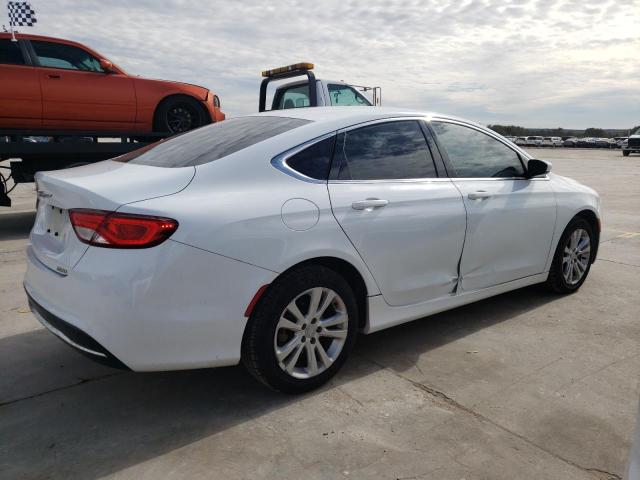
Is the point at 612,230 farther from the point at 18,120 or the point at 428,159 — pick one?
the point at 18,120

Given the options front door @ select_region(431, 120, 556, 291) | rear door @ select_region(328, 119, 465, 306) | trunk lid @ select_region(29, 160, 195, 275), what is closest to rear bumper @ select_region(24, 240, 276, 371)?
trunk lid @ select_region(29, 160, 195, 275)

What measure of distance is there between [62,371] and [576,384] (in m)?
3.04

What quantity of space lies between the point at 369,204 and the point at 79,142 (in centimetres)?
604

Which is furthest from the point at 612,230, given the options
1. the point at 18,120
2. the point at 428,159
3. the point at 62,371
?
the point at 18,120

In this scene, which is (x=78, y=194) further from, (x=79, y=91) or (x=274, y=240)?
(x=79, y=91)

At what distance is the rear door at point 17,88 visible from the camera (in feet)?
22.8

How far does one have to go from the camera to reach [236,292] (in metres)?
2.60

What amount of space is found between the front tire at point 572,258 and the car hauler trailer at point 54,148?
596cm

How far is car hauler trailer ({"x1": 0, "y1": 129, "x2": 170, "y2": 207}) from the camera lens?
7.29 m

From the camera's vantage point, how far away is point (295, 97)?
9711mm

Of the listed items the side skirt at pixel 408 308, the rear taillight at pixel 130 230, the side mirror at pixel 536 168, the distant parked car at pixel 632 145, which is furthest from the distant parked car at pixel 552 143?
the rear taillight at pixel 130 230

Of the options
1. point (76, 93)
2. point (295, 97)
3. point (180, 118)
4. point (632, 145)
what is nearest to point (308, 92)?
point (295, 97)

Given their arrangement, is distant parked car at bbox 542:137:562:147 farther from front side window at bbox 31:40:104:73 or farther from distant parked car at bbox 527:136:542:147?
front side window at bbox 31:40:104:73

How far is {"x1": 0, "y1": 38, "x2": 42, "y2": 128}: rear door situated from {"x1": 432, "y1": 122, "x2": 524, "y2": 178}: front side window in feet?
19.1
